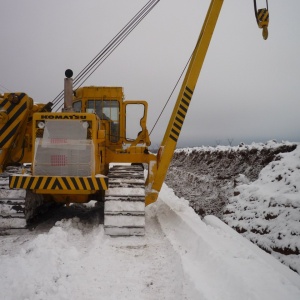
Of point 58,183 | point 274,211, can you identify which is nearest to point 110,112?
point 58,183

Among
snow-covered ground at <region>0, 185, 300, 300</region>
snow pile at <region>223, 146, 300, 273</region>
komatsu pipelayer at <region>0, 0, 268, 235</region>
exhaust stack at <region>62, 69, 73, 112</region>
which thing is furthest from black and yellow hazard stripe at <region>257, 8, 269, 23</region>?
snow-covered ground at <region>0, 185, 300, 300</region>

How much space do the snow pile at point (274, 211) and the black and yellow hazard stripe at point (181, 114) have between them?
254cm

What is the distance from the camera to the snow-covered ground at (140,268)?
11.1ft

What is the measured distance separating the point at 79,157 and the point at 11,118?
2016 mm

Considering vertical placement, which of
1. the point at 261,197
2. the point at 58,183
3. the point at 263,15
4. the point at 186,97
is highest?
the point at 263,15

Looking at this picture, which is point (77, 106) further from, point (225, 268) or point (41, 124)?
point (225, 268)

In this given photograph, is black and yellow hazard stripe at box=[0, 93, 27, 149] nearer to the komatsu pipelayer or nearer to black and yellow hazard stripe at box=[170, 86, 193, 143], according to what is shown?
the komatsu pipelayer

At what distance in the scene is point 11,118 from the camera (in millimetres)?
6816

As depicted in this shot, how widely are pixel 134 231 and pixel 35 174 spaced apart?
7.82 ft

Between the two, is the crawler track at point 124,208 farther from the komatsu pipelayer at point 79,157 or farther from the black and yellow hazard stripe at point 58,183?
the black and yellow hazard stripe at point 58,183

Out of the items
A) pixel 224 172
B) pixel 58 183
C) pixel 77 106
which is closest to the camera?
pixel 58 183

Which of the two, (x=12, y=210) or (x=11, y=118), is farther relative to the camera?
(x=11, y=118)

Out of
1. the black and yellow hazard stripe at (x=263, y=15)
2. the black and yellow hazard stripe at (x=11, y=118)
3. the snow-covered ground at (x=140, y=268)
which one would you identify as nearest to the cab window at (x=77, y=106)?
the black and yellow hazard stripe at (x=11, y=118)

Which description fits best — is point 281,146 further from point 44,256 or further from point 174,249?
point 44,256
